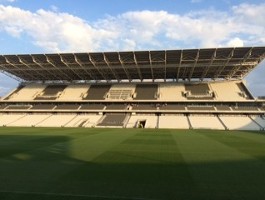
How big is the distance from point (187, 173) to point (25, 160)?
22.7 feet

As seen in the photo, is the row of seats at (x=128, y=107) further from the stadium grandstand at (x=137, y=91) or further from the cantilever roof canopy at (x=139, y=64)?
the cantilever roof canopy at (x=139, y=64)

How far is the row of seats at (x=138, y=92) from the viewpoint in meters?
63.8

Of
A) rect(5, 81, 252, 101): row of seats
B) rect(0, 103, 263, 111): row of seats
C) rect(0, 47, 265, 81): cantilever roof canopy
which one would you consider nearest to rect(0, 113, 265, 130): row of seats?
rect(0, 103, 263, 111): row of seats

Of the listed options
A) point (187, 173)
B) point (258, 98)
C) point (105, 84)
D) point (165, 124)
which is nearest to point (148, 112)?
point (165, 124)

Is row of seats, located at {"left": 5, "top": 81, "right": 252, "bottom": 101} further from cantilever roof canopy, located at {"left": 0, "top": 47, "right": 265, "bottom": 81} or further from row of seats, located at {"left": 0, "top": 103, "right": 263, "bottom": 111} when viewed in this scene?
cantilever roof canopy, located at {"left": 0, "top": 47, "right": 265, "bottom": 81}

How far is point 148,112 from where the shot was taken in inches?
2415

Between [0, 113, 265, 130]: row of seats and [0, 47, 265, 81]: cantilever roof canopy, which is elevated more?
[0, 47, 265, 81]: cantilever roof canopy

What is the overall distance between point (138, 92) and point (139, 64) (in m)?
9.32

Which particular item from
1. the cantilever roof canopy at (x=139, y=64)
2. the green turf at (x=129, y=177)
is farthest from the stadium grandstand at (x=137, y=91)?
the green turf at (x=129, y=177)

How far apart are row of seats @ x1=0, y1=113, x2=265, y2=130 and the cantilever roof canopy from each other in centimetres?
857

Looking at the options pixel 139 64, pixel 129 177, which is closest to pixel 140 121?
pixel 139 64

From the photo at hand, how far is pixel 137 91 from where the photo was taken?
67500 mm

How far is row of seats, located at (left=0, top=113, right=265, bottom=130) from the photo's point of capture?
53.4 m

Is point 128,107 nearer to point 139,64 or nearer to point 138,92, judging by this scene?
point 138,92
